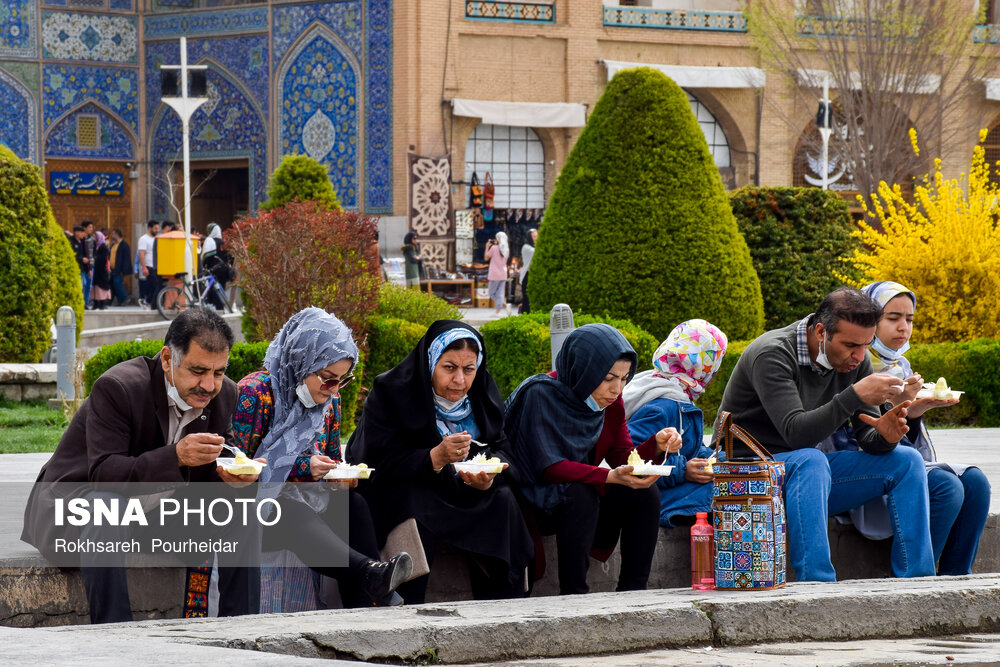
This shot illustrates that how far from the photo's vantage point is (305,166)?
12703 millimetres

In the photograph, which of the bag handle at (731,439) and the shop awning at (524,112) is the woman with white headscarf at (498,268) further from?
the bag handle at (731,439)

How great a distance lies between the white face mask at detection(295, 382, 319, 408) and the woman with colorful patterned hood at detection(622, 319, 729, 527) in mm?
1335

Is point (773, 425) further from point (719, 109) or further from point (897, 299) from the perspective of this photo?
point (719, 109)

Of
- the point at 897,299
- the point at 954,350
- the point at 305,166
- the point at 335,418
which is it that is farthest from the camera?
the point at 305,166

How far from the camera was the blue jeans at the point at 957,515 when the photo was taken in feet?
18.7

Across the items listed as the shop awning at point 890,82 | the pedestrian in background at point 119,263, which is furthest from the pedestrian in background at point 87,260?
the shop awning at point 890,82

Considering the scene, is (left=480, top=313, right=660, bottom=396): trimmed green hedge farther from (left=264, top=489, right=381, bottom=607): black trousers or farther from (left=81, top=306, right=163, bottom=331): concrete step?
(left=81, top=306, right=163, bottom=331): concrete step

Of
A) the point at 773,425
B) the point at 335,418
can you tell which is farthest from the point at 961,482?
the point at 335,418

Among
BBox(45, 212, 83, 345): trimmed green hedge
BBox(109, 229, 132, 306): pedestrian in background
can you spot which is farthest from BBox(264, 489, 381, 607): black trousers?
BBox(109, 229, 132, 306): pedestrian in background

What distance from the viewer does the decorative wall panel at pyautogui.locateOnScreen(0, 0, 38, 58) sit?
25922 millimetres

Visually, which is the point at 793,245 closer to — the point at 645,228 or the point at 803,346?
the point at 645,228

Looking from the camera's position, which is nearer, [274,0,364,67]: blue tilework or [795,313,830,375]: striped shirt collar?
[795,313,830,375]: striped shirt collar

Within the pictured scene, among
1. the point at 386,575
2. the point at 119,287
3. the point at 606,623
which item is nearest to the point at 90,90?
the point at 119,287

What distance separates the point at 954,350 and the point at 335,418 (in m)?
7.38
